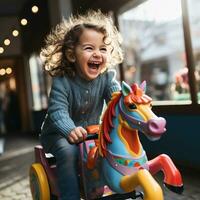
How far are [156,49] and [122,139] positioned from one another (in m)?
4.76

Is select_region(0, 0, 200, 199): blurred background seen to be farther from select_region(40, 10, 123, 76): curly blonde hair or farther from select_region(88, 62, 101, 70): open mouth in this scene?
select_region(88, 62, 101, 70): open mouth

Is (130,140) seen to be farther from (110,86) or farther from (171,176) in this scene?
(110,86)

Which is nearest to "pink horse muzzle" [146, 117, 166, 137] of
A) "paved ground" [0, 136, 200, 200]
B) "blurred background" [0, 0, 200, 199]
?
"paved ground" [0, 136, 200, 200]

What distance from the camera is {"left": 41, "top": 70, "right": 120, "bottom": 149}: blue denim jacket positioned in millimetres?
1977

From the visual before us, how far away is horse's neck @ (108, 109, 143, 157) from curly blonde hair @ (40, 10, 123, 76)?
487 millimetres

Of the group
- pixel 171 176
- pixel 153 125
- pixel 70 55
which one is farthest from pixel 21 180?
pixel 153 125

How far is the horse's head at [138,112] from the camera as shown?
1.58 m

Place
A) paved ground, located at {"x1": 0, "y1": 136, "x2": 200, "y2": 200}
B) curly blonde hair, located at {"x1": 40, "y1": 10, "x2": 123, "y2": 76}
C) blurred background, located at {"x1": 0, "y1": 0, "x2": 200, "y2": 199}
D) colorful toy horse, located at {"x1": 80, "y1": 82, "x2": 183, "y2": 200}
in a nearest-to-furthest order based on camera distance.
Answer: colorful toy horse, located at {"x1": 80, "y1": 82, "x2": 183, "y2": 200} → curly blonde hair, located at {"x1": 40, "y1": 10, "x2": 123, "y2": 76} → paved ground, located at {"x1": 0, "y1": 136, "x2": 200, "y2": 200} → blurred background, located at {"x1": 0, "y1": 0, "x2": 200, "y2": 199}

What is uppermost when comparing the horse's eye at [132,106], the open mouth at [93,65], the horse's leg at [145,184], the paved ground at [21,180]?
the open mouth at [93,65]

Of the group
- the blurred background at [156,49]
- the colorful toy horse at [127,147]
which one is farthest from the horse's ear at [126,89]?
the blurred background at [156,49]

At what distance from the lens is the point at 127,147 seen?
179 centimetres

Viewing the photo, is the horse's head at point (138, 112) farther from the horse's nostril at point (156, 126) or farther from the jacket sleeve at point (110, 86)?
the jacket sleeve at point (110, 86)

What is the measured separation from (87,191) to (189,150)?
235 centimetres

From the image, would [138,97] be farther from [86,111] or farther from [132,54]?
[132,54]
